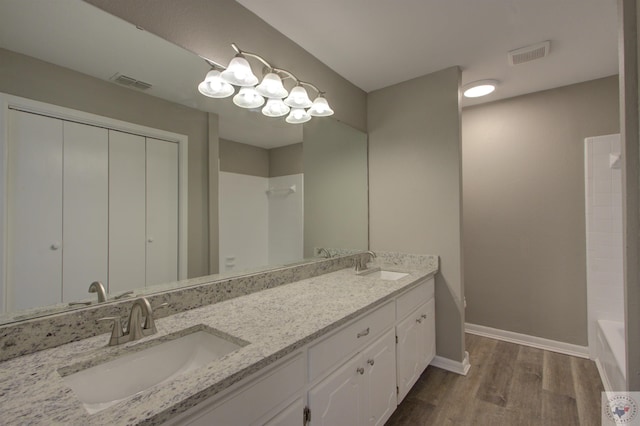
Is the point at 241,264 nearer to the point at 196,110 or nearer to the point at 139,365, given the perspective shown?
the point at 139,365

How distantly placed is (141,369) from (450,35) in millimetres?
2417

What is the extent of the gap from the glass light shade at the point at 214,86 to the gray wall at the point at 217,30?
10 centimetres

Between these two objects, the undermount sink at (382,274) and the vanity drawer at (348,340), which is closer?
the vanity drawer at (348,340)

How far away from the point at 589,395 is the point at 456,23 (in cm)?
260

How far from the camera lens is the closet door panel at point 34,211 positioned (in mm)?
921

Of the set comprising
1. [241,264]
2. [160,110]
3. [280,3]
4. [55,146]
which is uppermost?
[280,3]

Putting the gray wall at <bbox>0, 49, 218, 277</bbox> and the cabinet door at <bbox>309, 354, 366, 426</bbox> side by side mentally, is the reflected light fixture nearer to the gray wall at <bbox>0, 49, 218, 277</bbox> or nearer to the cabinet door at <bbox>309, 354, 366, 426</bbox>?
the gray wall at <bbox>0, 49, 218, 277</bbox>

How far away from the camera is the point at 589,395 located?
1941mm

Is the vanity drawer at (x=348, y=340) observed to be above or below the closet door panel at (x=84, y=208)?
below

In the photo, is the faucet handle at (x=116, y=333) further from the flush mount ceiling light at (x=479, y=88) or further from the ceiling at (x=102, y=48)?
the flush mount ceiling light at (x=479, y=88)

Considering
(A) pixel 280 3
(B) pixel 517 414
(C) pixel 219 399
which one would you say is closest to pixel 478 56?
(A) pixel 280 3

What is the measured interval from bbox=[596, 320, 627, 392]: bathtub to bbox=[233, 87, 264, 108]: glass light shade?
258 cm

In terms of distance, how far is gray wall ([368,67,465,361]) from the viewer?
7.45ft

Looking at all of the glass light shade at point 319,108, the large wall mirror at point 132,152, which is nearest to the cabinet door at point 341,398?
the large wall mirror at point 132,152
